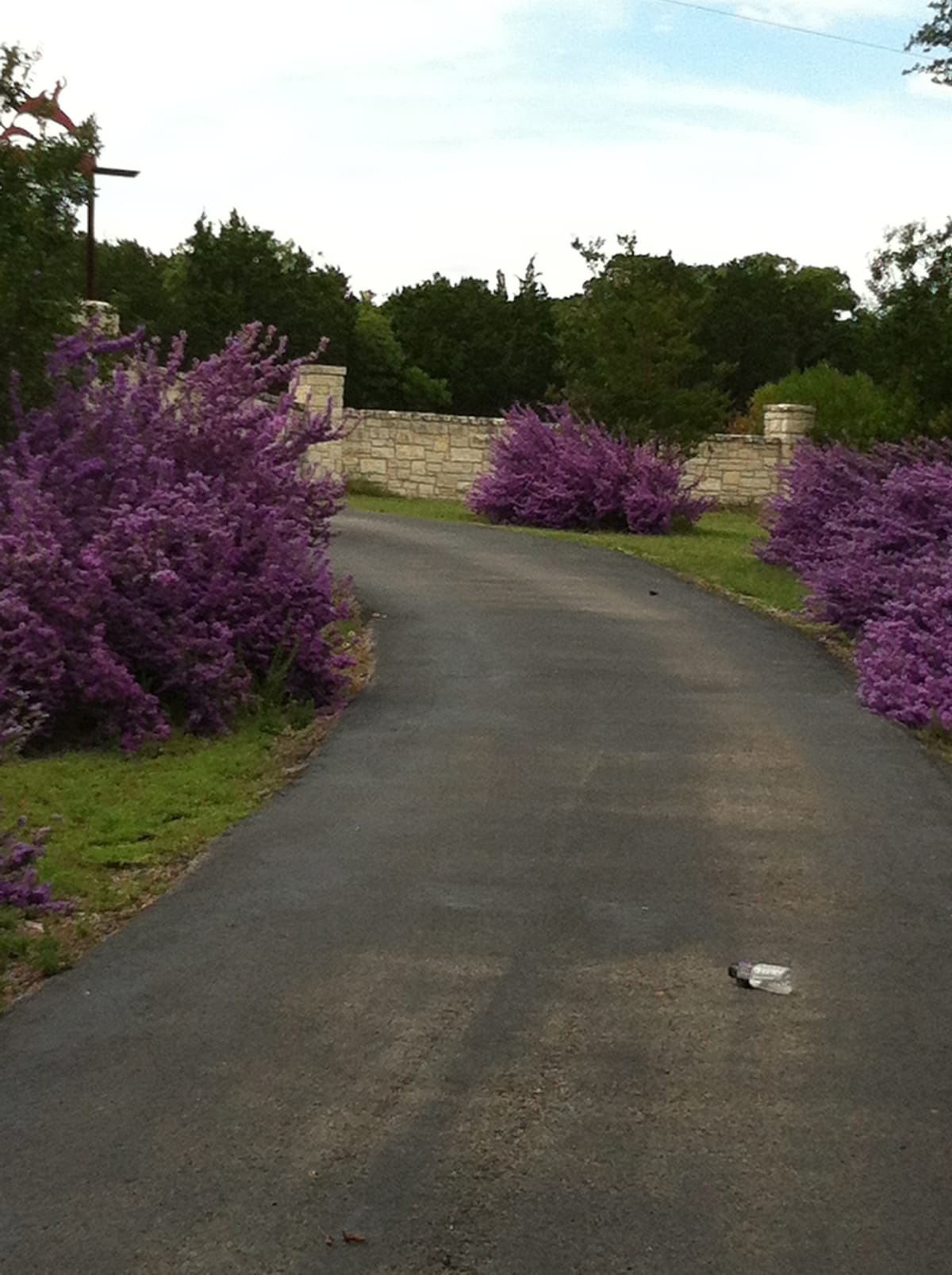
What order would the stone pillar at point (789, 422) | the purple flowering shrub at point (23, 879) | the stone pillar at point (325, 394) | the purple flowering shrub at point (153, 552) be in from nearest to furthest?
1. the purple flowering shrub at point (23, 879)
2. the purple flowering shrub at point (153, 552)
3. the stone pillar at point (325, 394)
4. the stone pillar at point (789, 422)

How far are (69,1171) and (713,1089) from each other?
78.2 inches

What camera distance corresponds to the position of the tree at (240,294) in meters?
47.0

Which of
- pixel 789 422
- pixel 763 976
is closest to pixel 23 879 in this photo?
pixel 763 976

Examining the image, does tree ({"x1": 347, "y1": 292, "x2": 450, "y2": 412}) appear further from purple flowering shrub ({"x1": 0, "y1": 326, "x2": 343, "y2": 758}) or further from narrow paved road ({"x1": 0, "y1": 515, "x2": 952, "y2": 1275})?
narrow paved road ({"x1": 0, "y1": 515, "x2": 952, "y2": 1275})

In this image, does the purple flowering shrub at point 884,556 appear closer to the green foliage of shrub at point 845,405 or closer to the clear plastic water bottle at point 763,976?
the green foliage of shrub at point 845,405

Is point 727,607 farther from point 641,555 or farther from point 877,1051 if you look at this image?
point 877,1051

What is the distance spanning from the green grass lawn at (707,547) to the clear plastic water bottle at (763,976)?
1251cm

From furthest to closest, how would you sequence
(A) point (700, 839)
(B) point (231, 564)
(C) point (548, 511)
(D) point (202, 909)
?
(C) point (548, 511), (B) point (231, 564), (A) point (700, 839), (D) point (202, 909)

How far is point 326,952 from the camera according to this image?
6.74 m

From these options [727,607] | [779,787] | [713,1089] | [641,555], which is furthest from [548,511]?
[713,1089]

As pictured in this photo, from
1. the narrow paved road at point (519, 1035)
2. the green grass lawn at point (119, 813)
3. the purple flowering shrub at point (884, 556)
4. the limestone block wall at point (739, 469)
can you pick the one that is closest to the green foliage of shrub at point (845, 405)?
the purple flowering shrub at point (884, 556)

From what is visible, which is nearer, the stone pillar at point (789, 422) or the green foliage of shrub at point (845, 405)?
the green foliage of shrub at point (845, 405)

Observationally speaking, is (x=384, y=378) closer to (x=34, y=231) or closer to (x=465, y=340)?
(x=465, y=340)

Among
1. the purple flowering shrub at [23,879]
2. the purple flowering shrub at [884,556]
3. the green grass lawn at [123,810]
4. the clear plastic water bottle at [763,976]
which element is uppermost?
the purple flowering shrub at [884,556]
